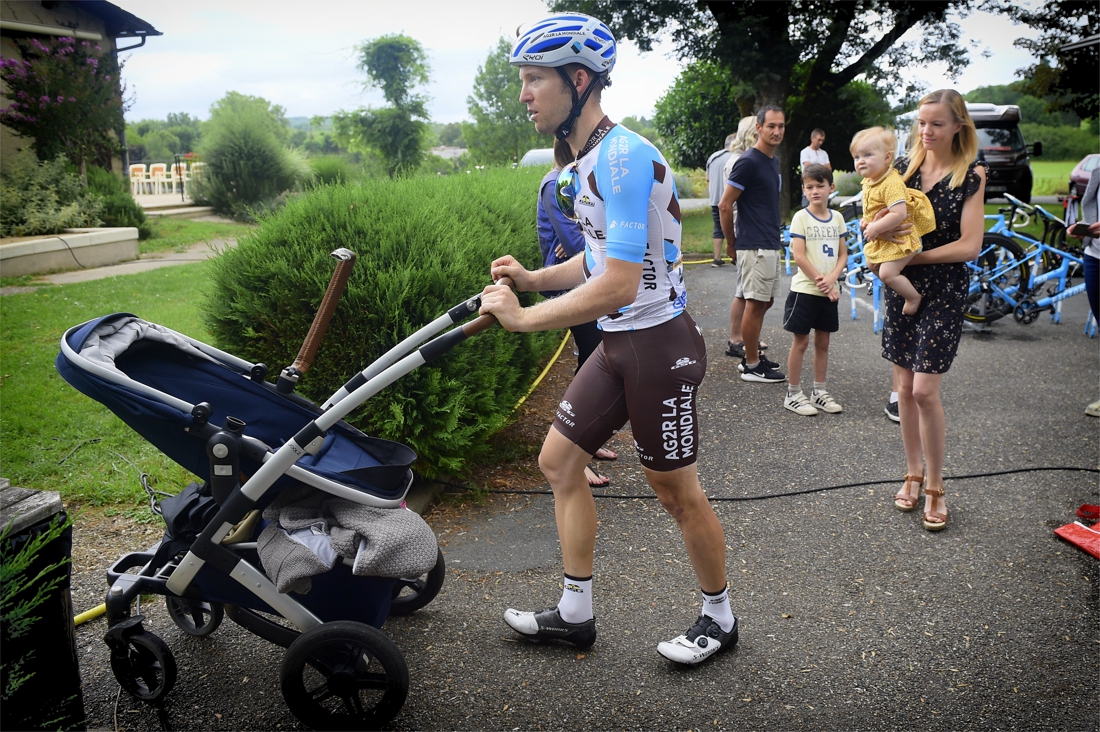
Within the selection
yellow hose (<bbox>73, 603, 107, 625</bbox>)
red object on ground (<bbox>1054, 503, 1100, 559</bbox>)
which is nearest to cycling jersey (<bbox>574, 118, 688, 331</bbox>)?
yellow hose (<bbox>73, 603, 107, 625</bbox>)

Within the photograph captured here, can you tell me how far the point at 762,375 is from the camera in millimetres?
6887

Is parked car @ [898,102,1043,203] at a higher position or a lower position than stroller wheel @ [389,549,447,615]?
higher

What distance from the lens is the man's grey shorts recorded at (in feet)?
21.7

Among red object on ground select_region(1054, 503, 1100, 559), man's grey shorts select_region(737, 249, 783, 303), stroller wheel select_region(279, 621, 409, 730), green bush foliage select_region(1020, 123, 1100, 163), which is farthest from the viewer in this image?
green bush foliage select_region(1020, 123, 1100, 163)

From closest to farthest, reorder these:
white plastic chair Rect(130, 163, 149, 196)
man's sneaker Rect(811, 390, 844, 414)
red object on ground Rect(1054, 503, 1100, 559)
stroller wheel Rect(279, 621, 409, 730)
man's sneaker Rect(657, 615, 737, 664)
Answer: stroller wheel Rect(279, 621, 409, 730) → man's sneaker Rect(657, 615, 737, 664) → red object on ground Rect(1054, 503, 1100, 559) → man's sneaker Rect(811, 390, 844, 414) → white plastic chair Rect(130, 163, 149, 196)

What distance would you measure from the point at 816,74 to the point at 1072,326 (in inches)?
574

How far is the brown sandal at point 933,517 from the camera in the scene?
4.05 metres

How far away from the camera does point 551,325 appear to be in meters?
2.52

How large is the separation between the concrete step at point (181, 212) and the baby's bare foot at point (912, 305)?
18.3 metres

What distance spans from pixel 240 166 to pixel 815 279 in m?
18.8

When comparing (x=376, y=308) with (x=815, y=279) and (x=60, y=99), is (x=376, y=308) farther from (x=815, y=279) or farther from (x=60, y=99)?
(x=60, y=99)

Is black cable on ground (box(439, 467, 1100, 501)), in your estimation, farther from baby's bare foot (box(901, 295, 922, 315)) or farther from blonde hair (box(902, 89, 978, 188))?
blonde hair (box(902, 89, 978, 188))

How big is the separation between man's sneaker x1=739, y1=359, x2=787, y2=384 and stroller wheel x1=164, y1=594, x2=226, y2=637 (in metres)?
4.97

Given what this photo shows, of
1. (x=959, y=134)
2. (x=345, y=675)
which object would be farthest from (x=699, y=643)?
(x=959, y=134)
